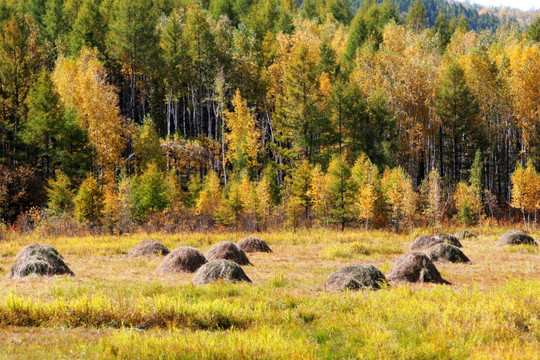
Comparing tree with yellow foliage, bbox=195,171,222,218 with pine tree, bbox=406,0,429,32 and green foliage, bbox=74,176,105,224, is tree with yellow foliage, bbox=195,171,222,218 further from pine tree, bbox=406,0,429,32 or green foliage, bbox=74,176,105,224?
pine tree, bbox=406,0,429,32

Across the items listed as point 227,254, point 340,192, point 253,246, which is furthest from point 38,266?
point 340,192

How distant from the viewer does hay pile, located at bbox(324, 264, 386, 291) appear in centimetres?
1306

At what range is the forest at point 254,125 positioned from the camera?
37.1 metres

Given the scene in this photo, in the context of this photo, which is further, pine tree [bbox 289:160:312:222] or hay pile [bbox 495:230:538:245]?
pine tree [bbox 289:160:312:222]

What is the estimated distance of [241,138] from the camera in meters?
47.5

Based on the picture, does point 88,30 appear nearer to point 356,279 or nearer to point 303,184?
point 303,184

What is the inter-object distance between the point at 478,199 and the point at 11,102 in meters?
42.0

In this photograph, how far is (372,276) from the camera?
13.3 m

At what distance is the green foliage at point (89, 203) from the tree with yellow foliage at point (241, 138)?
1567 cm

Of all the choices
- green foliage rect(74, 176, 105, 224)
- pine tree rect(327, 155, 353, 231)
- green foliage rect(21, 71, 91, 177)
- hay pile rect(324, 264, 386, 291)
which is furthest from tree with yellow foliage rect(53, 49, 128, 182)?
hay pile rect(324, 264, 386, 291)

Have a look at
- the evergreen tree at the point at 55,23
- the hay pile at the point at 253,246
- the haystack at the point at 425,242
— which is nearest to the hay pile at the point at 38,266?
the hay pile at the point at 253,246

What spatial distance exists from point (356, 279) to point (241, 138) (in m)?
35.4

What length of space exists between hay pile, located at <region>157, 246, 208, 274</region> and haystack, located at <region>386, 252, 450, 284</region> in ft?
22.2

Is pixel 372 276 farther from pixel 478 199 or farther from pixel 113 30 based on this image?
pixel 113 30
